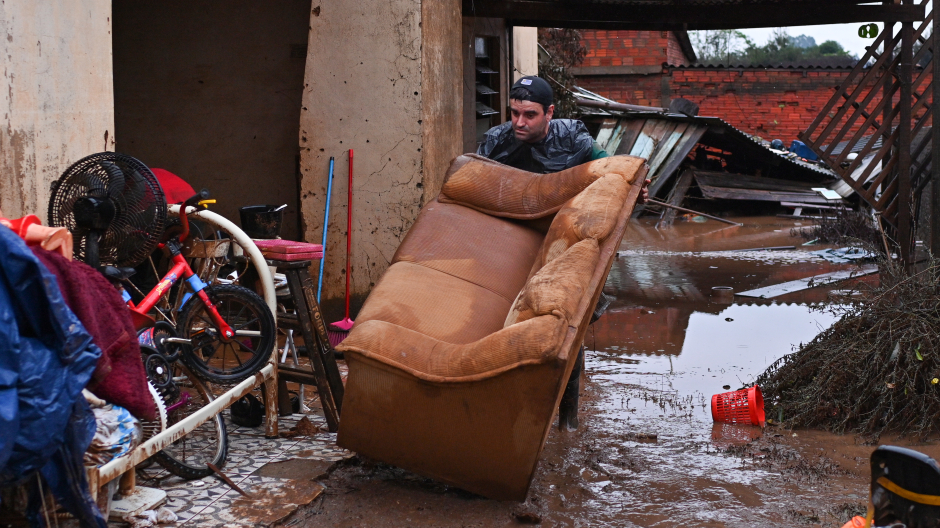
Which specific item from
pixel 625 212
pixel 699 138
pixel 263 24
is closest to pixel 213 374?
pixel 625 212

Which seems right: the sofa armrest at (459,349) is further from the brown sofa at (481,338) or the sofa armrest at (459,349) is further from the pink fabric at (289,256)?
→ the pink fabric at (289,256)

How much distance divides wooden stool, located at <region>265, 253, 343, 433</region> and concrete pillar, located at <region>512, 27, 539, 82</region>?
22.1 ft

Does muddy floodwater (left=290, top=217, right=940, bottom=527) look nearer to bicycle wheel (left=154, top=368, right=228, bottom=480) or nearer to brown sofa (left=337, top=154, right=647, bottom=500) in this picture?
brown sofa (left=337, top=154, right=647, bottom=500)

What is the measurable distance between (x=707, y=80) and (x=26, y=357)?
63.4 ft

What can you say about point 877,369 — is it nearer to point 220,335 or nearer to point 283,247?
point 283,247

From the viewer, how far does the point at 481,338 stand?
11.7ft

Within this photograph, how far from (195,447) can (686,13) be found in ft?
20.7

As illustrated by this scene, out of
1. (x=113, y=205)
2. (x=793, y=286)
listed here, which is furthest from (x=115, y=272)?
(x=793, y=286)

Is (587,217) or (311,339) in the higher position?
(587,217)

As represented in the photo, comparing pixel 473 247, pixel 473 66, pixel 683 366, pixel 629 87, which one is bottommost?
pixel 683 366

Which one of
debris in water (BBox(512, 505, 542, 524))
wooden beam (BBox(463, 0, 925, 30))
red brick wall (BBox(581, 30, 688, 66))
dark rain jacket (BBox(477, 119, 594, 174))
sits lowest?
debris in water (BBox(512, 505, 542, 524))

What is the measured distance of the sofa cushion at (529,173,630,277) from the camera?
3.67m

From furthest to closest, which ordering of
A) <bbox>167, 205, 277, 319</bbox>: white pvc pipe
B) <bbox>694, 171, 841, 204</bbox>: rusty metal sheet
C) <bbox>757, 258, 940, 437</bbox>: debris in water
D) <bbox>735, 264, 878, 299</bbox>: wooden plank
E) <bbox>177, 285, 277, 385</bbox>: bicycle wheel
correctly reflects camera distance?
<bbox>694, 171, 841, 204</bbox>: rusty metal sheet, <bbox>735, 264, 878, 299</bbox>: wooden plank, <bbox>757, 258, 940, 437</bbox>: debris in water, <bbox>167, 205, 277, 319</bbox>: white pvc pipe, <bbox>177, 285, 277, 385</bbox>: bicycle wheel

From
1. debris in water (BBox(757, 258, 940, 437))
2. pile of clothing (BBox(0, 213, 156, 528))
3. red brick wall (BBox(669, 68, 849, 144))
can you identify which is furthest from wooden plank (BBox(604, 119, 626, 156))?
pile of clothing (BBox(0, 213, 156, 528))
